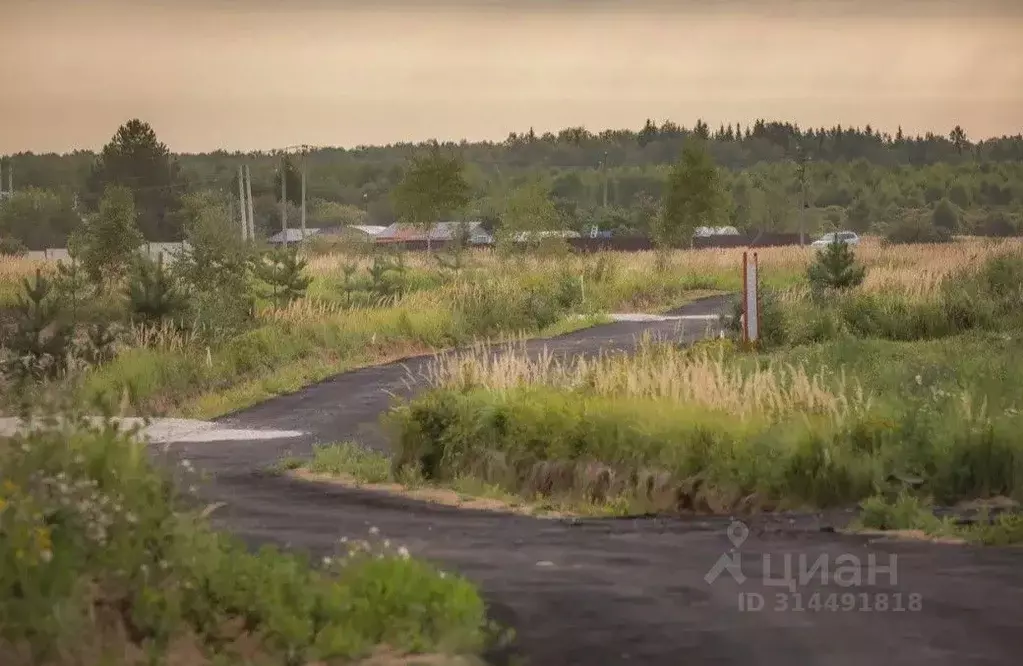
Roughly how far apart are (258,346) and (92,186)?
83022 millimetres

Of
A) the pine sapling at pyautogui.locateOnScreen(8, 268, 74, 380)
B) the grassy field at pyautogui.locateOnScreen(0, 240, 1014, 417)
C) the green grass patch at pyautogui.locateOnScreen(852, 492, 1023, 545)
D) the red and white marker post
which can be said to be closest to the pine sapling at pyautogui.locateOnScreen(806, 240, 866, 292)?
the grassy field at pyautogui.locateOnScreen(0, 240, 1014, 417)

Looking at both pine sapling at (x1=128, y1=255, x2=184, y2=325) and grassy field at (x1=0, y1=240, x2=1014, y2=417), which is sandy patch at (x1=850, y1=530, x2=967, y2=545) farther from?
pine sapling at (x1=128, y1=255, x2=184, y2=325)

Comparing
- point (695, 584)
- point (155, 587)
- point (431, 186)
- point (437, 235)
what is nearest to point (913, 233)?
point (437, 235)

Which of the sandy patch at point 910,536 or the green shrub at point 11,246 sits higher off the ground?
the green shrub at point 11,246

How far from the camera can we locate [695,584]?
→ 11.0 meters

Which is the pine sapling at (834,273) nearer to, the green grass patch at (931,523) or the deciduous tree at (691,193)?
the deciduous tree at (691,193)

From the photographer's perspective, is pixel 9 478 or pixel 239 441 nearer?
pixel 9 478

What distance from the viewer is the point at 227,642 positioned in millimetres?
8758

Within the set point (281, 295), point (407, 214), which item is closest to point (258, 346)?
point (281, 295)

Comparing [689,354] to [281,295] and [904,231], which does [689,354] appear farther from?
[904,231]

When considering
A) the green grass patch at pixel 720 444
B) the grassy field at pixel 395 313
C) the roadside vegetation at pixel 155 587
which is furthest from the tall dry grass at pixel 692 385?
the roadside vegetation at pixel 155 587

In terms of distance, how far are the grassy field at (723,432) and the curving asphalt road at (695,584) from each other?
105 cm

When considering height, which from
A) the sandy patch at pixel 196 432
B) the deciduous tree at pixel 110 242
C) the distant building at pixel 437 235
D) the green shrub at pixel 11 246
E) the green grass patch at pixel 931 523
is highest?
the deciduous tree at pixel 110 242

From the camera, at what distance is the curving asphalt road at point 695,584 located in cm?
902
